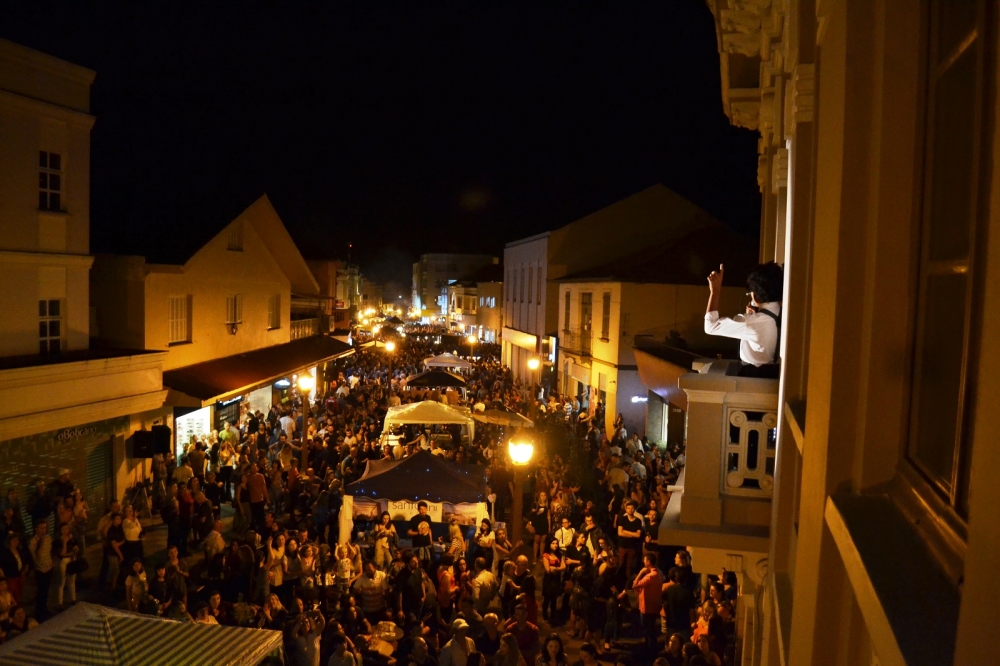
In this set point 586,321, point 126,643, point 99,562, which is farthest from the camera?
point 586,321

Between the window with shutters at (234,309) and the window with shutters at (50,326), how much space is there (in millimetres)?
6991

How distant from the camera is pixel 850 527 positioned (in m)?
2.08

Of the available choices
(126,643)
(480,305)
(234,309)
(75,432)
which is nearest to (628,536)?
(126,643)

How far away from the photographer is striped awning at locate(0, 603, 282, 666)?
5879mm

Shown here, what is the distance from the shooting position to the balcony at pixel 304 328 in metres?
31.1

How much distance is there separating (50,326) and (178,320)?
13.2ft

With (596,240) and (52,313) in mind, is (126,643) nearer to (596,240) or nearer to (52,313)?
(52,313)

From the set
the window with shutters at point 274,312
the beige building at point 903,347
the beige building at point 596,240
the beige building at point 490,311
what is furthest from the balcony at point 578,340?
the beige building at point 903,347

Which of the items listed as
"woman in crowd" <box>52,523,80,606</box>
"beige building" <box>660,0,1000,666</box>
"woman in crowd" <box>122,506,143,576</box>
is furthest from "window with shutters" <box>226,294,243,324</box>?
"beige building" <box>660,0,1000,666</box>

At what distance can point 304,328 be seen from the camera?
109ft

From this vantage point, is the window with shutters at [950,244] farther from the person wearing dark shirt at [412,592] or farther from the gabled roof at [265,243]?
the gabled roof at [265,243]

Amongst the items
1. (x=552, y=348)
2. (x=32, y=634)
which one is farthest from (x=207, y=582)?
(x=552, y=348)

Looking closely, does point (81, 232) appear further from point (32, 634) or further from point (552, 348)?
point (552, 348)

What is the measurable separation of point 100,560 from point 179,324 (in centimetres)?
714
